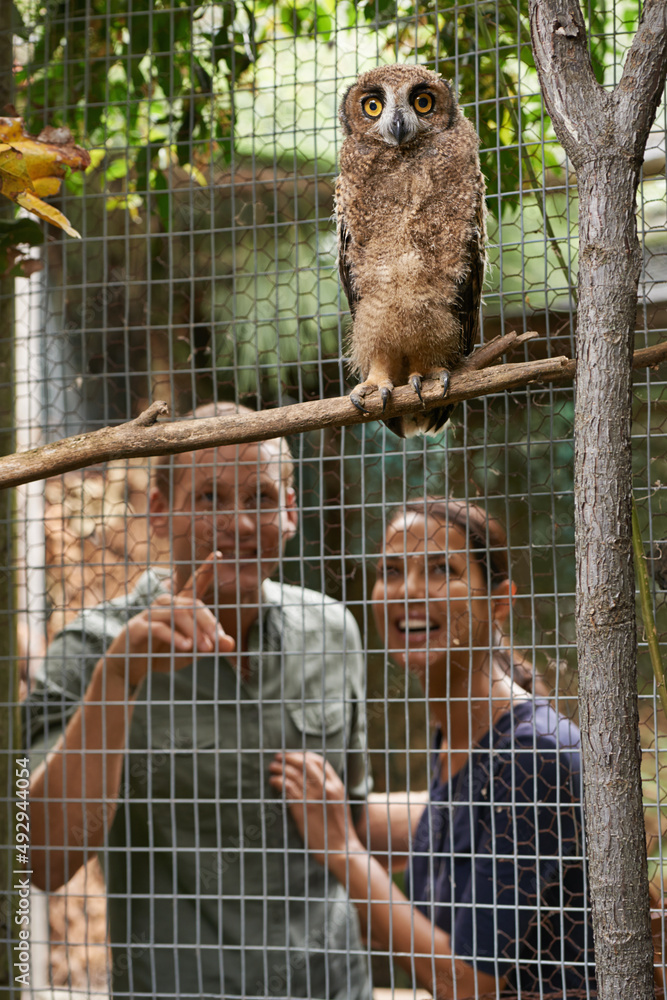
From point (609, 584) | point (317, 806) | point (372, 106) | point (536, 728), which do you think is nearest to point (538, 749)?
point (536, 728)

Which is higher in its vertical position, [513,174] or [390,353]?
[513,174]

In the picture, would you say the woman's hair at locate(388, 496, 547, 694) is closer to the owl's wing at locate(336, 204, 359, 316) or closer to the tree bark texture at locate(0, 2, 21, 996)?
the owl's wing at locate(336, 204, 359, 316)

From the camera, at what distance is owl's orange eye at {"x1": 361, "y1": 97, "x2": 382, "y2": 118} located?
1587mm

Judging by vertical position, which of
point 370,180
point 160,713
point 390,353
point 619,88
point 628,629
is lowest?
point 160,713

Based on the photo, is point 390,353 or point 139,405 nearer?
point 390,353

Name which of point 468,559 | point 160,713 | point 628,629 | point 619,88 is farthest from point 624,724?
point 160,713

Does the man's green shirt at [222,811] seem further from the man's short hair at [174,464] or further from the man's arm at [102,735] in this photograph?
the man's short hair at [174,464]

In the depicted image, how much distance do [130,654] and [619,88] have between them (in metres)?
1.43

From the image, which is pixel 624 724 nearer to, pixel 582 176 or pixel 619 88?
pixel 582 176

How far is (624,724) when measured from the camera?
1025mm

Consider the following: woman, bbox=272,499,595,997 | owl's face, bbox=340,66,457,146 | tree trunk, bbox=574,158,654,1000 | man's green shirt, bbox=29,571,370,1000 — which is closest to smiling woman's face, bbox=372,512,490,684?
woman, bbox=272,499,595,997

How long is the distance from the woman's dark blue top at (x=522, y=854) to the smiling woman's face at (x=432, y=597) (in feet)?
0.61

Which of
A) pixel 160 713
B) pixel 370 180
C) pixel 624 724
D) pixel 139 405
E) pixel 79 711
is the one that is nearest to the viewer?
pixel 624 724

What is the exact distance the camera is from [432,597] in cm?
176
